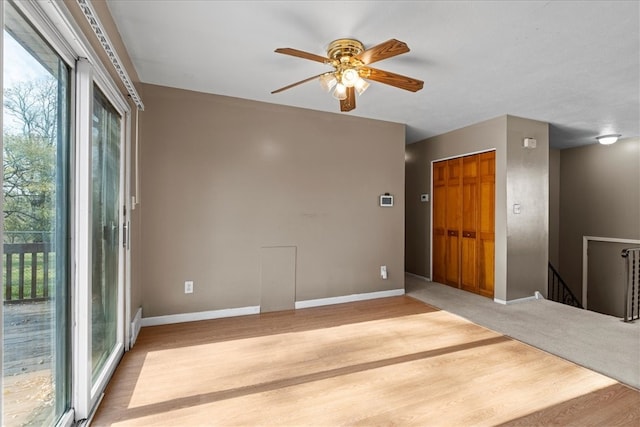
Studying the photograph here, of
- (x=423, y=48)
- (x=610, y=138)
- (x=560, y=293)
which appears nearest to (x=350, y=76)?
(x=423, y=48)

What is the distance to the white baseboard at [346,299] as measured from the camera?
3.77 metres

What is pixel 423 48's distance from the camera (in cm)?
236

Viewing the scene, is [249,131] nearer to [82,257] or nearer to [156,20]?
[156,20]

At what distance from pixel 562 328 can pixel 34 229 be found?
4294 mm

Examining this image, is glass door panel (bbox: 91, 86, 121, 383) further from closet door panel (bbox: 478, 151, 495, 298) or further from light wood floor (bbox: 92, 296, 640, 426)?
closet door panel (bbox: 478, 151, 495, 298)

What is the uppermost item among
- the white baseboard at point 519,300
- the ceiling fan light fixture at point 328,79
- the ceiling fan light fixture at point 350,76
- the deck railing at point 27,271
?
the ceiling fan light fixture at point 328,79

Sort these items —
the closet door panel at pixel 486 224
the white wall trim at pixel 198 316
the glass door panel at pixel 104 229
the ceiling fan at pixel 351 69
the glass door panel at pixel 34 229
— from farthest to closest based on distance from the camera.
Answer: the closet door panel at pixel 486 224
the white wall trim at pixel 198 316
the ceiling fan at pixel 351 69
the glass door panel at pixel 104 229
the glass door panel at pixel 34 229

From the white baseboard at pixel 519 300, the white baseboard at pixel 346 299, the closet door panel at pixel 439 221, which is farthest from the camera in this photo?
the closet door panel at pixel 439 221

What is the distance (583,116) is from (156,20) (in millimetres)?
4870

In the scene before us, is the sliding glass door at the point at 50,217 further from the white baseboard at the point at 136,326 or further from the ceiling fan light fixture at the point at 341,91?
the ceiling fan light fixture at the point at 341,91

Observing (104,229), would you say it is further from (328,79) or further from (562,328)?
(562,328)

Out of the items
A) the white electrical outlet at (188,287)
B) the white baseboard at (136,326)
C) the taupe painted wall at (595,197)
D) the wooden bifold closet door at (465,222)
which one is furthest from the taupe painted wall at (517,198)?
the white baseboard at (136,326)

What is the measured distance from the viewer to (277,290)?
363 centimetres

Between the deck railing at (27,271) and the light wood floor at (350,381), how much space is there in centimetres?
91
